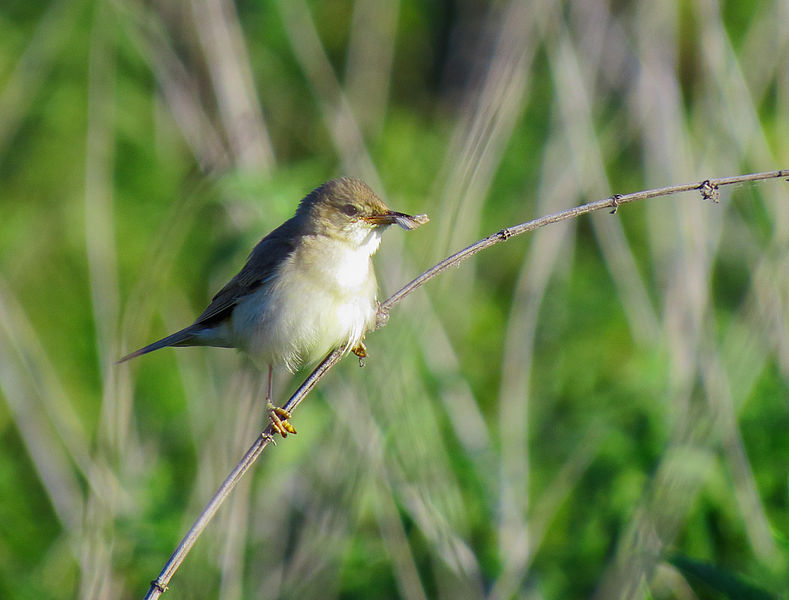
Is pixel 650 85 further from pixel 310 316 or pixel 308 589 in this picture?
pixel 308 589

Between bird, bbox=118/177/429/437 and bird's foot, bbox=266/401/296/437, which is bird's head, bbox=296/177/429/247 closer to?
bird, bbox=118/177/429/437

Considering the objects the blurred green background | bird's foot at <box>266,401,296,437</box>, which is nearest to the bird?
bird's foot at <box>266,401,296,437</box>

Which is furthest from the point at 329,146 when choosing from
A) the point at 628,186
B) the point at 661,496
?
the point at 661,496

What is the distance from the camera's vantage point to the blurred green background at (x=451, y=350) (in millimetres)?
3037

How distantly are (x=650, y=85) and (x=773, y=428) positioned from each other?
1.62 meters

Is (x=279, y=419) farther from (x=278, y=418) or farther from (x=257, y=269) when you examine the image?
(x=257, y=269)

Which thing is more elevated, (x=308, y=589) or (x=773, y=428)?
(x=773, y=428)

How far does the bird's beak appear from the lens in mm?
2683

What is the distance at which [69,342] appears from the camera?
19.1 ft

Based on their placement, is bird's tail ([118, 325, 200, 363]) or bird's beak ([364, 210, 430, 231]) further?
bird's tail ([118, 325, 200, 363])

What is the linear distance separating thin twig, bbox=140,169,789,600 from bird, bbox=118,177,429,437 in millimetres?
584

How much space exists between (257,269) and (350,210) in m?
0.44

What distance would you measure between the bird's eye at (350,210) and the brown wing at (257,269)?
0.77ft

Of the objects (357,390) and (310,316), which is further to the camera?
(357,390)
